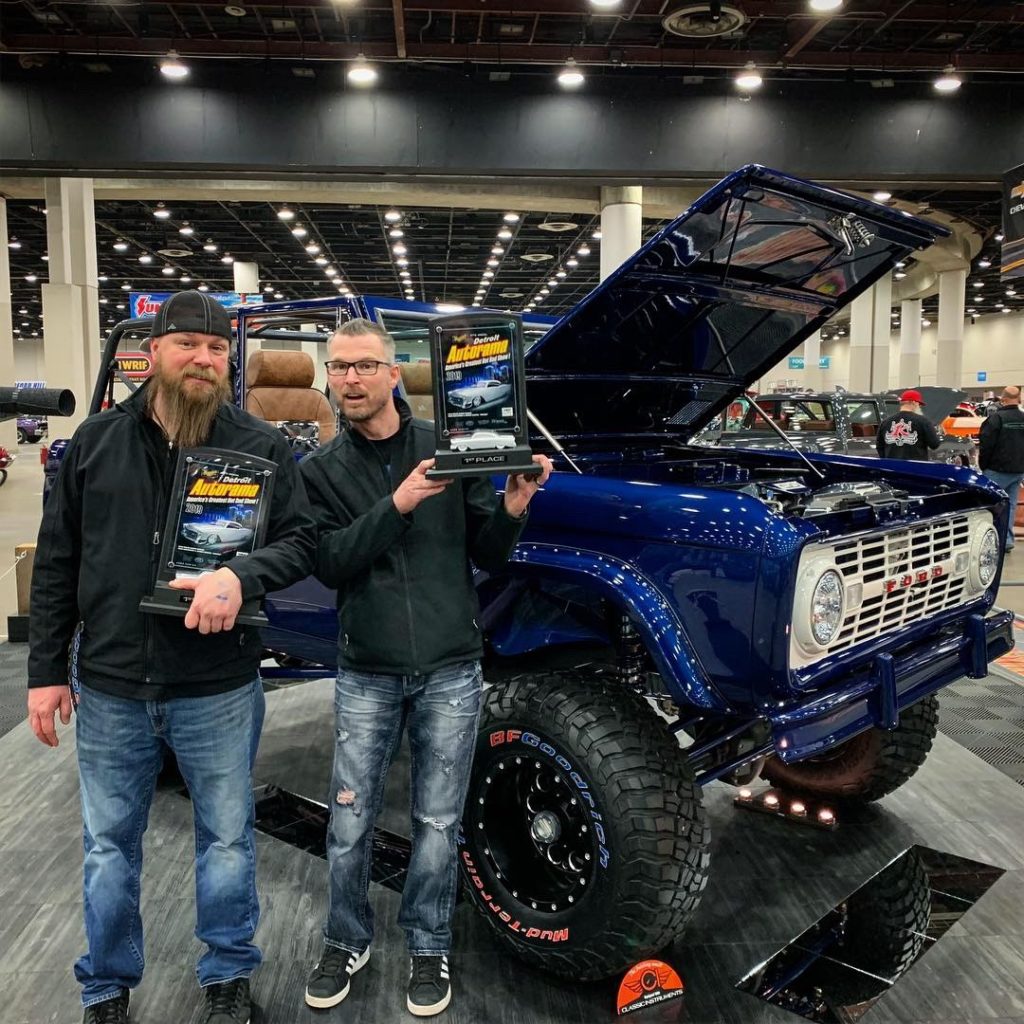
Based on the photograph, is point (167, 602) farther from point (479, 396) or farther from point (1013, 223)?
point (1013, 223)

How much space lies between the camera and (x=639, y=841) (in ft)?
7.18

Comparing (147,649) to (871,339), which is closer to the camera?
(147,649)

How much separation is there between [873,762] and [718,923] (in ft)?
3.16

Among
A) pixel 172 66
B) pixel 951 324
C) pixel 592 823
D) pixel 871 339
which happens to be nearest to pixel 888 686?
pixel 592 823

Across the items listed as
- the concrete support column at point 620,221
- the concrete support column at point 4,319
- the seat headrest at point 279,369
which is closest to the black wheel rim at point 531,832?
the seat headrest at point 279,369

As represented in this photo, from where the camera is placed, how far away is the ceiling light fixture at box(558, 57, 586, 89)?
8.94m

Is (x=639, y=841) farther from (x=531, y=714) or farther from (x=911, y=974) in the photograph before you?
(x=911, y=974)

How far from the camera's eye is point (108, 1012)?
2.14 metres

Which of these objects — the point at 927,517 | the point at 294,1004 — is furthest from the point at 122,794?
the point at 927,517

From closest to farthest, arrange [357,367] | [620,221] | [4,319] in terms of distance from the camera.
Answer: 1. [357,367]
2. [620,221]
3. [4,319]

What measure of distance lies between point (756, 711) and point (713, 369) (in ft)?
5.50

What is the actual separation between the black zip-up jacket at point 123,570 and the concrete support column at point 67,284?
13.2 meters

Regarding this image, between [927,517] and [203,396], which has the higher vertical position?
[203,396]

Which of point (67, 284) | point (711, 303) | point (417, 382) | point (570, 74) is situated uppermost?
point (570, 74)
